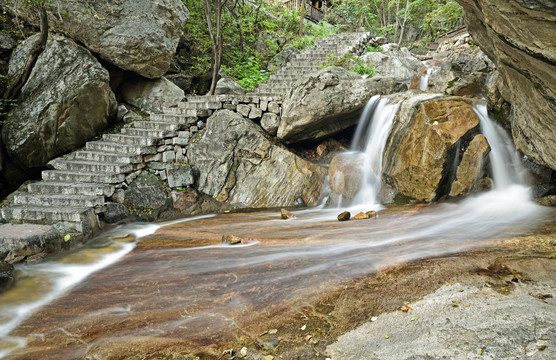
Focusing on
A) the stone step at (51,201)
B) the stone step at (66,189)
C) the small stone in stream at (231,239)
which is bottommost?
the small stone in stream at (231,239)

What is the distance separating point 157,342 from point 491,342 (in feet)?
8.83

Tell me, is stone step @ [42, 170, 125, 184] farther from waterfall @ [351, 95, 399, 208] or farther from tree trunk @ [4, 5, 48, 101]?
waterfall @ [351, 95, 399, 208]

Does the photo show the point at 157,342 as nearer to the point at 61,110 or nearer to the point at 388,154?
the point at 388,154

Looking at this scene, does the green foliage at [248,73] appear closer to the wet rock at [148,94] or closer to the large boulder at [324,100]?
the wet rock at [148,94]

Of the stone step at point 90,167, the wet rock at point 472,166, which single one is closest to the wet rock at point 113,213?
the stone step at point 90,167

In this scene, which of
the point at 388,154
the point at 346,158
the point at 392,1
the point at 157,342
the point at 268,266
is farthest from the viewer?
the point at 392,1

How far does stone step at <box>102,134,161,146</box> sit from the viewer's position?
26.3 ft

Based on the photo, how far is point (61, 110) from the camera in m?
7.61

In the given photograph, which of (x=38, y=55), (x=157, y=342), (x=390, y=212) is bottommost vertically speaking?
(x=157, y=342)

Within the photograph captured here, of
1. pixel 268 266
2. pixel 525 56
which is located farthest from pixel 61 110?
pixel 525 56

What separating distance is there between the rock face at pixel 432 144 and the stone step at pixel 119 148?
20.2 feet

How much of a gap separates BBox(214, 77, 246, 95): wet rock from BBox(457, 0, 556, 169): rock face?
7.32 meters

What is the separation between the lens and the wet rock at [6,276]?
394 cm

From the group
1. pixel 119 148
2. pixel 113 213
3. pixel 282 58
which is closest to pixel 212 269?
pixel 113 213
